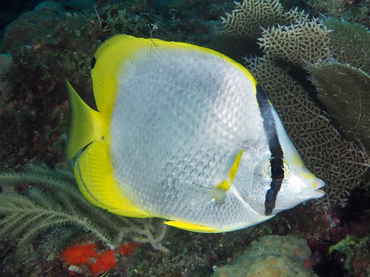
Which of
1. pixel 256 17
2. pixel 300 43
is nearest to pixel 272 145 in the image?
pixel 300 43

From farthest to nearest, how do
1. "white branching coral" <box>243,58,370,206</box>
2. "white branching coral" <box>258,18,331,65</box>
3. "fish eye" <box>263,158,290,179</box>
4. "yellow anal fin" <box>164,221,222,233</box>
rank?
"white branching coral" <box>258,18,331,65</box> < "white branching coral" <box>243,58,370,206</box> < "yellow anal fin" <box>164,221,222,233</box> < "fish eye" <box>263,158,290,179</box>

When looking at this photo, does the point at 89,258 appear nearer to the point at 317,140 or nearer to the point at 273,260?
the point at 273,260

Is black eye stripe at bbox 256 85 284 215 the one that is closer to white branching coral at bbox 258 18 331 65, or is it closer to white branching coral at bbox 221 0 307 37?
white branching coral at bbox 258 18 331 65

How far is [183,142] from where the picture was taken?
1.38 meters

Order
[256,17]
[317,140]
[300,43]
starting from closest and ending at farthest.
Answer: [317,140] < [300,43] < [256,17]

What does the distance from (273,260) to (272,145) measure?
1428 millimetres

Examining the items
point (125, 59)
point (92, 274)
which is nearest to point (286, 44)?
point (125, 59)

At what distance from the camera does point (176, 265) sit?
2.76m

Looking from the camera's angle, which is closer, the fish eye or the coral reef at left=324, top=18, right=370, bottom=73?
the fish eye

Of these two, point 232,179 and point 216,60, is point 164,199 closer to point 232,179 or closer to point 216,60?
point 232,179

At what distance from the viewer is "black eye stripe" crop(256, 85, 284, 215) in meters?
1.32

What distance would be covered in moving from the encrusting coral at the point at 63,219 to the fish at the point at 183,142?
1331 mm

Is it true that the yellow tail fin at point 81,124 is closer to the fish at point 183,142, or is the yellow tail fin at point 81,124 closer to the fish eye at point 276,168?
the fish at point 183,142

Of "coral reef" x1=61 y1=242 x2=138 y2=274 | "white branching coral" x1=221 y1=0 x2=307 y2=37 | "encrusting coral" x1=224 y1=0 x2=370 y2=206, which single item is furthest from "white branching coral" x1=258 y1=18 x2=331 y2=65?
"coral reef" x1=61 y1=242 x2=138 y2=274
